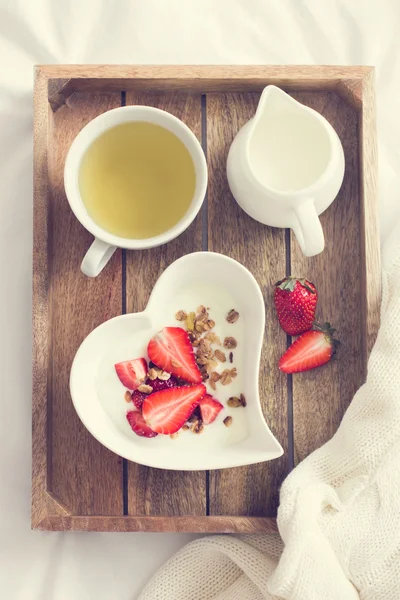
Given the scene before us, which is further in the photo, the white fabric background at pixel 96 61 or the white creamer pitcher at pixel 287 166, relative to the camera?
the white fabric background at pixel 96 61

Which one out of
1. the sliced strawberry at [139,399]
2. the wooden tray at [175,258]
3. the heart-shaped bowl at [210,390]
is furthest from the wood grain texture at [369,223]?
the sliced strawberry at [139,399]

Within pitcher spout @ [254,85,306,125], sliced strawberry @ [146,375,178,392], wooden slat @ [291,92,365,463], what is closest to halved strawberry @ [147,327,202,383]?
sliced strawberry @ [146,375,178,392]

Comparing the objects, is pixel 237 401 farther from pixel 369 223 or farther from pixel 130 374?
pixel 369 223

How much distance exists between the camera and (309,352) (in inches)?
30.5

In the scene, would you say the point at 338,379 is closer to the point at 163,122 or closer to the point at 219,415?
the point at 219,415

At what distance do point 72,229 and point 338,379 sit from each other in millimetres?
336

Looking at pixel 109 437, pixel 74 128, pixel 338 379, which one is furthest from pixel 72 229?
pixel 338 379

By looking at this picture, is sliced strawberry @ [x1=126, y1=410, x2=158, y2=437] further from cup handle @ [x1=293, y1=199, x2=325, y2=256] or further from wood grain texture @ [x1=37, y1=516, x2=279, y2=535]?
cup handle @ [x1=293, y1=199, x2=325, y2=256]

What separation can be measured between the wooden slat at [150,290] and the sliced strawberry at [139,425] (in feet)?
0.16

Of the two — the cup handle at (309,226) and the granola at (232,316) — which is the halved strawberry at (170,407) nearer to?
the granola at (232,316)

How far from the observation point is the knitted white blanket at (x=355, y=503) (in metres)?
0.73

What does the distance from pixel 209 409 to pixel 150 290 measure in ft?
0.48

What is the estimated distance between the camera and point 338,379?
788 mm

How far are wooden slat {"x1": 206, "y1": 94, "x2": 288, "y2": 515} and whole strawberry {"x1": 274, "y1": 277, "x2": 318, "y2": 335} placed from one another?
2cm
